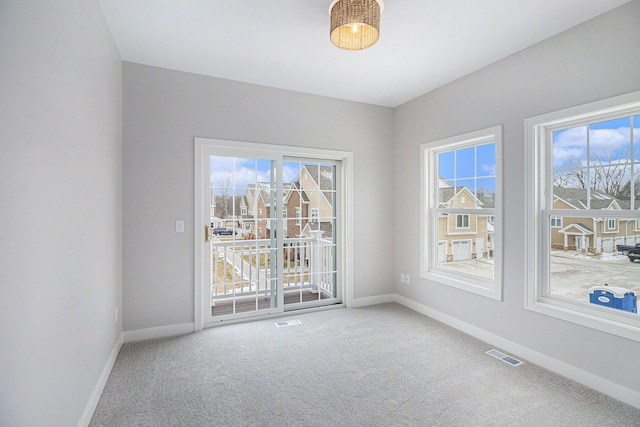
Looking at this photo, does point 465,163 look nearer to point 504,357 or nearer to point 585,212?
point 585,212

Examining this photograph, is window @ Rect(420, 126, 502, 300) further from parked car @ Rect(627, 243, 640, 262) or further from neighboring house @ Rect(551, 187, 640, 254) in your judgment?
parked car @ Rect(627, 243, 640, 262)

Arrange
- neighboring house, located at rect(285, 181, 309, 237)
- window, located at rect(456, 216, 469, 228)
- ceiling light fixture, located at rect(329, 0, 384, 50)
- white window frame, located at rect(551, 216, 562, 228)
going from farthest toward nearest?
neighboring house, located at rect(285, 181, 309, 237) < window, located at rect(456, 216, 469, 228) < white window frame, located at rect(551, 216, 562, 228) < ceiling light fixture, located at rect(329, 0, 384, 50)

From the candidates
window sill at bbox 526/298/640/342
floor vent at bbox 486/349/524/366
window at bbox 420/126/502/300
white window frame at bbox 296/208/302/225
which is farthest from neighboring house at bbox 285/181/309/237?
window sill at bbox 526/298/640/342

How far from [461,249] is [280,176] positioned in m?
2.25

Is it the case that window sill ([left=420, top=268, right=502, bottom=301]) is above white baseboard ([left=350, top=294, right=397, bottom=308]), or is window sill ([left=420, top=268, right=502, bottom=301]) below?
above

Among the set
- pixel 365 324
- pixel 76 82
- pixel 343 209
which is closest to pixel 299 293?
pixel 365 324

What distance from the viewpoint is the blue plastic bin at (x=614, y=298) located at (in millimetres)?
2268

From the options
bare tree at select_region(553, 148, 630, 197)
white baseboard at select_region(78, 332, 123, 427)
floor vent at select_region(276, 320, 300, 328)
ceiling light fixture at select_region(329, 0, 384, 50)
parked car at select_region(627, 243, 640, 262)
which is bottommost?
floor vent at select_region(276, 320, 300, 328)

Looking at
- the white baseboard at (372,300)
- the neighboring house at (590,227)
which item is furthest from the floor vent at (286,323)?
the neighboring house at (590,227)

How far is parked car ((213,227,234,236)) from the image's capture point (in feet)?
11.7

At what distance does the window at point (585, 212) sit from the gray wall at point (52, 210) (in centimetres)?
329

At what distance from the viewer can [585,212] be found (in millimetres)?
2490

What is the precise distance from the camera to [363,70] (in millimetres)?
3289

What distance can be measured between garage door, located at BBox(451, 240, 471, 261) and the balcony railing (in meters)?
1.51
